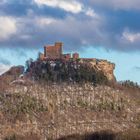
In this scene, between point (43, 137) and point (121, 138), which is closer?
point (121, 138)

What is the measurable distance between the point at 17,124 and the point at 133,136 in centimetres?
4870

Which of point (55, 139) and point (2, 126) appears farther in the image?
point (2, 126)

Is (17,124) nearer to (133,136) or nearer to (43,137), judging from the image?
(43,137)

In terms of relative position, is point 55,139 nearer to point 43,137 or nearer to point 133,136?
point 43,137

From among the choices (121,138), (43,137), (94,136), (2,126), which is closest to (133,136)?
(121,138)

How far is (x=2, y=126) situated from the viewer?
200 m

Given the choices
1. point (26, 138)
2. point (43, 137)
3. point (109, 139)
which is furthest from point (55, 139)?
point (109, 139)

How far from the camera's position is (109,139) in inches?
6260

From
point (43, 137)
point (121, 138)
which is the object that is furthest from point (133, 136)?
point (43, 137)

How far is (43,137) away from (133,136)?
124 feet

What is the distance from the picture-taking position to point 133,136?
523ft

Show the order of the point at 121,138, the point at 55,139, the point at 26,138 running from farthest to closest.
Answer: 1. the point at 55,139
2. the point at 26,138
3. the point at 121,138

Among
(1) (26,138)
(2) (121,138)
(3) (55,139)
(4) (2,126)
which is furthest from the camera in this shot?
(4) (2,126)

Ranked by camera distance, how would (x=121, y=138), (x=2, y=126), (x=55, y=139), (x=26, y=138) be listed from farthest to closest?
(x=2, y=126)
(x=55, y=139)
(x=26, y=138)
(x=121, y=138)
